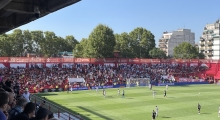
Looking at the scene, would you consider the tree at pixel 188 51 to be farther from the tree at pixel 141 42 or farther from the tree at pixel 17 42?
the tree at pixel 17 42

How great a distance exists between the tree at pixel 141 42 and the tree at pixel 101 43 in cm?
1839

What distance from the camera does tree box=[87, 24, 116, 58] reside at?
259 ft

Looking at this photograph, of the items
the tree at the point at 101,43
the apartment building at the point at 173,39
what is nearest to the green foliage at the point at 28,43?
the tree at the point at 101,43

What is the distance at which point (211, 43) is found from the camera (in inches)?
5231

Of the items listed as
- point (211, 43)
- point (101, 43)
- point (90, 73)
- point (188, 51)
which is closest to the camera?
point (90, 73)

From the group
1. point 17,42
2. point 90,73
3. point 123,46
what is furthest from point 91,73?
point 17,42

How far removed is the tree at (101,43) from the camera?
259ft

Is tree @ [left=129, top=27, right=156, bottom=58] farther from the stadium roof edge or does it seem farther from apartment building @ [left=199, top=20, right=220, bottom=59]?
the stadium roof edge

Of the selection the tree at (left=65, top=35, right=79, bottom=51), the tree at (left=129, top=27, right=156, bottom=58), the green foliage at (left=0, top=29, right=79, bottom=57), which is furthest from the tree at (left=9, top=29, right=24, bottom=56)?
the tree at (left=129, top=27, right=156, bottom=58)

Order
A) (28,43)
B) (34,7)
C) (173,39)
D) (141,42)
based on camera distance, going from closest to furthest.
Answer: (34,7)
(28,43)
(141,42)
(173,39)

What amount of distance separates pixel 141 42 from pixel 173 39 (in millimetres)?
70257

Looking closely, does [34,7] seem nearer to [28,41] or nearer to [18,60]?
[18,60]

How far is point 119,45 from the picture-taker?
94625 mm

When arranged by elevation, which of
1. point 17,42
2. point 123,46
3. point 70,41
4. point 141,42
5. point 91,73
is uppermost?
point 70,41
